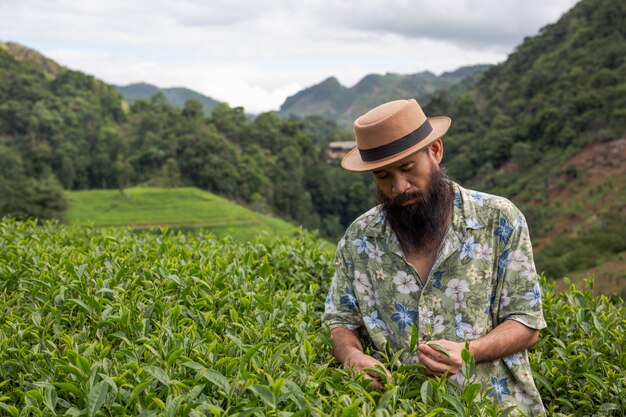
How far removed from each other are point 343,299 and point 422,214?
0.47m

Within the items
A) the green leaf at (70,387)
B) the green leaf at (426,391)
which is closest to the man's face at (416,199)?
the green leaf at (426,391)

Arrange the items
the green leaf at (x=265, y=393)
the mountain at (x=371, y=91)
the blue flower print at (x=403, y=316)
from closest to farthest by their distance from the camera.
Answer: the green leaf at (x=265, y=393), the blue flower print at (x=403, y=316), the mountain at (x=371, y=91)

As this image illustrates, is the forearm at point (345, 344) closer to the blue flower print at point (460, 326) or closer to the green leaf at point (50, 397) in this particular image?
the blue flower print at point (460, 326)

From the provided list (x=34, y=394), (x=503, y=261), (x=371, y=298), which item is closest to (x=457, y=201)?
(x=503, y=261)

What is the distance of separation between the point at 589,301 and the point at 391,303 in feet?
3.65

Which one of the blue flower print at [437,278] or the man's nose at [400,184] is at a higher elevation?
the man's nose at [400,184]

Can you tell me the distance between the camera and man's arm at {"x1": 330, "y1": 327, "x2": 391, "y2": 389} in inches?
79.9

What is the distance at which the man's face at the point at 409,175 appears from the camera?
90.4 inches

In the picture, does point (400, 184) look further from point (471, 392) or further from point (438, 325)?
point (471, 392)

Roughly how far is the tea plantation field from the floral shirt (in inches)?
6.2

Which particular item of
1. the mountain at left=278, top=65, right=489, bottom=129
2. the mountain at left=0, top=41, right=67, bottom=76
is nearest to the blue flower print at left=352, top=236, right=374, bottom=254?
the mountain at left=0, top=41, right=67, bottom=76

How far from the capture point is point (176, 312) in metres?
2.15

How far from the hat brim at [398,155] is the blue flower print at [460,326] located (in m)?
0.64


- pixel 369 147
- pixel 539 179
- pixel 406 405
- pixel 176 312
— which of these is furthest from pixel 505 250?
pixel 539 179
